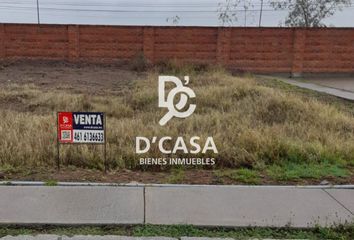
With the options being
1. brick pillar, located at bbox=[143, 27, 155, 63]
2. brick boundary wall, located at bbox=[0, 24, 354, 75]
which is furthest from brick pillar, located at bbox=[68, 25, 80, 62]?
brick pillar, located at bbox=[143, 27, 155, 63]

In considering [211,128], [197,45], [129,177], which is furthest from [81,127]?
[197,45]

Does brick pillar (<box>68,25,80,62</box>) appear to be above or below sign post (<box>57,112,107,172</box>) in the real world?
above

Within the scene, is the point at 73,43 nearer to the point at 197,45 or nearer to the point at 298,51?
the point at 197,45

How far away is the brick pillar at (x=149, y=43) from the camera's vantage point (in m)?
22.1

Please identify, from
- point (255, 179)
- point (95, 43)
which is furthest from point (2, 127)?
point (95, 43)

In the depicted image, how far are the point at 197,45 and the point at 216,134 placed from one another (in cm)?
1601

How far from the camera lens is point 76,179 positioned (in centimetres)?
512

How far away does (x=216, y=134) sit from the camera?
6.79m

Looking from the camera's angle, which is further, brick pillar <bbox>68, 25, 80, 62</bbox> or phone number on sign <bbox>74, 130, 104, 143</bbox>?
brick pillar <bbox>68, 25, 80, 62</bbox>

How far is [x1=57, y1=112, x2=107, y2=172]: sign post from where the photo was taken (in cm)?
523

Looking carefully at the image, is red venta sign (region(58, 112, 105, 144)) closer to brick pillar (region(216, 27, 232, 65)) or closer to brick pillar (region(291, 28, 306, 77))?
brick pillar (region(216, 27, 232, 65))

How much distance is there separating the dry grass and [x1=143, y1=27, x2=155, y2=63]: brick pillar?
11.4 meters

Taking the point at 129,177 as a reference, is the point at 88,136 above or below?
above

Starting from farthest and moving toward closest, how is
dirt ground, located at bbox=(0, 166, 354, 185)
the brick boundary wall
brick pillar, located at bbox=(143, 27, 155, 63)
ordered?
brick pillar, located at bbox=(143, 27, 155, 63) < the brick boundary wall < dirt ground, located at bbox=(0, 166, 354, 185)
